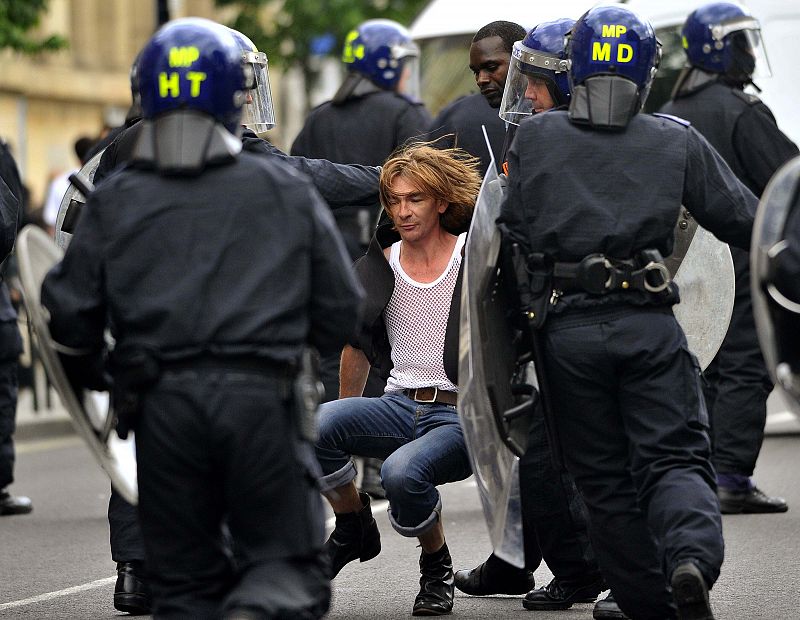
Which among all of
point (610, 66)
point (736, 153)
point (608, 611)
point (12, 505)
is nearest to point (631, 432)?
point (608, 611)

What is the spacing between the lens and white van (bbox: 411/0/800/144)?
12102 millimetres

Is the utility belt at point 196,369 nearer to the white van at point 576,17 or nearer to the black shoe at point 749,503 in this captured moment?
the black shoe at point 749,503

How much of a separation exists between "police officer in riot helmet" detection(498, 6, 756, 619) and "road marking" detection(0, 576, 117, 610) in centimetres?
232

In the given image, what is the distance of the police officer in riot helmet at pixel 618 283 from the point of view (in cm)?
552

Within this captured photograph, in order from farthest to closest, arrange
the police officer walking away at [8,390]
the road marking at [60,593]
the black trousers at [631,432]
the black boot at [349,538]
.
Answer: the police officer walking away at [8,390], the road marking at [60,593], the black boot at [349,538], the black trousers at [631,432]

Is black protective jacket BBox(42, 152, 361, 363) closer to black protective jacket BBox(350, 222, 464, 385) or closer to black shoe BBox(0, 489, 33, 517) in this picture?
black protective jacket BBox(350, 222, 464, 385)

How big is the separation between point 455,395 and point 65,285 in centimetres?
211

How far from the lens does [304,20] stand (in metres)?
25.8

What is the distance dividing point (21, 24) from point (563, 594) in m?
10.5

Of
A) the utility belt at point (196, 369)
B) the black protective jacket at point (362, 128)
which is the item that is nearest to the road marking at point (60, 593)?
the utility belt at point (196, 369)

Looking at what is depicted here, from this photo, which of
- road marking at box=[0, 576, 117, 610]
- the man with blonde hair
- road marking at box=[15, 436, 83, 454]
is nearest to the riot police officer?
the man with blonde hair

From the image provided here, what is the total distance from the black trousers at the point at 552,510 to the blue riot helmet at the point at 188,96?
85.2 inches

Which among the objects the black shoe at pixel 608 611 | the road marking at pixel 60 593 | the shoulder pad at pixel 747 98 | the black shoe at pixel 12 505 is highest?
the shoulder pad at pixel 747 98

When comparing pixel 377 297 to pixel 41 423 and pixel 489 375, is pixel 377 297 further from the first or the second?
pixel 41 423
